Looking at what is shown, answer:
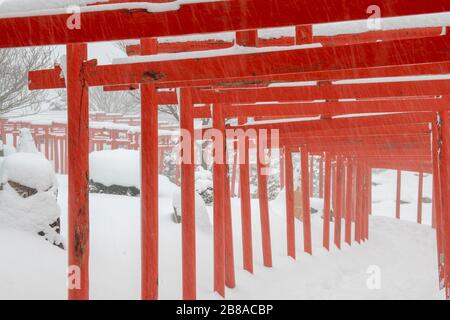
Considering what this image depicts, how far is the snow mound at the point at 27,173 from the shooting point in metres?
9.25

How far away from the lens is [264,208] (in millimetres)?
11945

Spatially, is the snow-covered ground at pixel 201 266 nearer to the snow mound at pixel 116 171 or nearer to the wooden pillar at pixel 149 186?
the snow mound at pixel 116 171

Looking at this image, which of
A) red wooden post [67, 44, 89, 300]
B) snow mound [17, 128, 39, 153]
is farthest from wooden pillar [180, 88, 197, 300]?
snow mound [17, 128, 39, 153]

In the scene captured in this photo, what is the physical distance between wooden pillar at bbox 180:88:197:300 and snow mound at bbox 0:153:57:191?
10.8 ft

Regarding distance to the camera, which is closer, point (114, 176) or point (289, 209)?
point (289, 209)

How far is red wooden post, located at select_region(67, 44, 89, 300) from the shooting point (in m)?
5.32

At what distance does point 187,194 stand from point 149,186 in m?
0.96

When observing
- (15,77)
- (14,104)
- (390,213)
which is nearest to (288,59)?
(15,77)

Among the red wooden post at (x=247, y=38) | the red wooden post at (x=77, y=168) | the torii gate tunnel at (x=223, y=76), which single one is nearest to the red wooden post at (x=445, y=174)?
the torii gate tunnel at (x=223, y=76)

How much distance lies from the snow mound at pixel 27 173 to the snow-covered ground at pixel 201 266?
0.82 metres

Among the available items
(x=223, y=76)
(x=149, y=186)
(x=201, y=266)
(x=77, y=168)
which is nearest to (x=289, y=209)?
(x=201, y=266)

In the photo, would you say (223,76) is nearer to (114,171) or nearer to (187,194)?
(187,194)

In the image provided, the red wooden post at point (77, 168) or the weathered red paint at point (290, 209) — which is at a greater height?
the red wooden post at point (77, 168)
